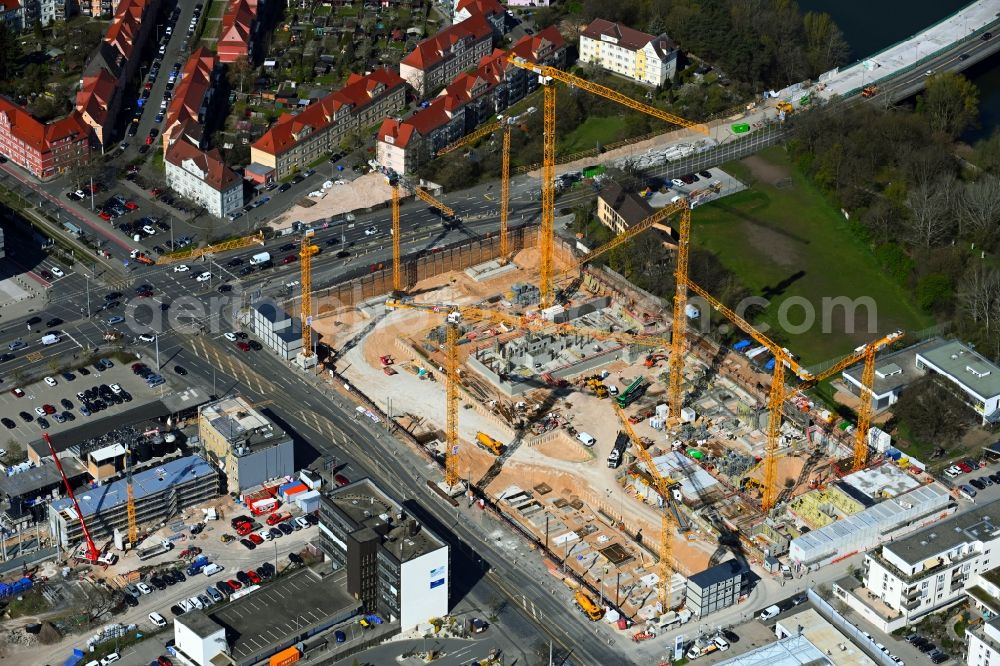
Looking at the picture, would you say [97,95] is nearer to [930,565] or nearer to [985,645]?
[930,565]

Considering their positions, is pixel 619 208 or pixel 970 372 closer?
pixel 970 372

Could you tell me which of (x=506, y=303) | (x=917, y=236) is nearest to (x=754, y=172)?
(x=917, y=236)

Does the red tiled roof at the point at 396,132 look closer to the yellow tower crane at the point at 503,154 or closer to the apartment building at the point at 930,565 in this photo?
the yellow tower crane at the point at 503,154

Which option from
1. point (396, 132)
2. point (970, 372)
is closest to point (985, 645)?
point (970, 372)

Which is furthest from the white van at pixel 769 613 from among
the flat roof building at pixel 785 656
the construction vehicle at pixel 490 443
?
the construction vehicle at pixel 490 443

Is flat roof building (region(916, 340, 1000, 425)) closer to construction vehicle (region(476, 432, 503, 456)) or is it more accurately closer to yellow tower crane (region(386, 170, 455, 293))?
construction vehicle (region(476, 432, 503, 456))

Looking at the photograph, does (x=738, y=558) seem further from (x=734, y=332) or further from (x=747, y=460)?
(x=734, y=332)

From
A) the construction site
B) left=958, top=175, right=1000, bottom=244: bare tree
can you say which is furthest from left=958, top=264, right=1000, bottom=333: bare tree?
the construction site

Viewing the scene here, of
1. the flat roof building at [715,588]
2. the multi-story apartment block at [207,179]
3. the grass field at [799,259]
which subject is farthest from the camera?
the multi-story apartment block at [207,179]
